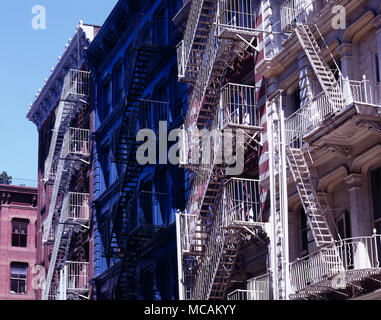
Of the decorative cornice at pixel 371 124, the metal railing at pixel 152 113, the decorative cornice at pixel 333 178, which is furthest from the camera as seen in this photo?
the metal railing at pixel 152 113

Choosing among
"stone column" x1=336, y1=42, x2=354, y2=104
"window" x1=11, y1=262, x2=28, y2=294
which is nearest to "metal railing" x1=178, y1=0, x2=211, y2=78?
"stone column" x1=336, y1=42, x2=354, y2=104

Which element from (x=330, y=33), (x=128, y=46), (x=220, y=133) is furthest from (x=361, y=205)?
(x=128, y=46)

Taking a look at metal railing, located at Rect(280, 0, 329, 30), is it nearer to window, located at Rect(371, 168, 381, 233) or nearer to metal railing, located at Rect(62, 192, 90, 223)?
window, located at Rect(371, 168, 381, 233)

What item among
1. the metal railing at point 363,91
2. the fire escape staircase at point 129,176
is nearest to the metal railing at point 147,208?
the fire escape staircase at point 129,176

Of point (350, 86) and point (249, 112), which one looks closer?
point (350, 86)

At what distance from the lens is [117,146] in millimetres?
40656

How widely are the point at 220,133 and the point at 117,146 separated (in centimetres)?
1243

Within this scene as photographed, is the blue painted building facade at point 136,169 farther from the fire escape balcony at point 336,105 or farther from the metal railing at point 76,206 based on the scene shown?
the fire escape balcony at point 336,105

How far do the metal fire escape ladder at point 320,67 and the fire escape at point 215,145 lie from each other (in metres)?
3.74

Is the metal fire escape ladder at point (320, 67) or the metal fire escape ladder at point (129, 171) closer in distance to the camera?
the metal fire escape ladder at point (320, 67)

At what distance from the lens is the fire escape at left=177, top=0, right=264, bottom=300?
1116 inches

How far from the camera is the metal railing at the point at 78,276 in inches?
1827

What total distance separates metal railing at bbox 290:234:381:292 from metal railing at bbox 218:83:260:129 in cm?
680
